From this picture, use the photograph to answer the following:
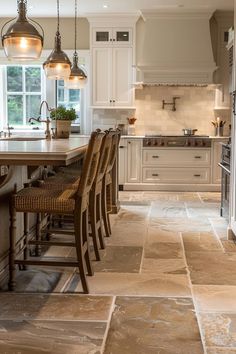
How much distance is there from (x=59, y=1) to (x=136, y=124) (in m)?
2.38

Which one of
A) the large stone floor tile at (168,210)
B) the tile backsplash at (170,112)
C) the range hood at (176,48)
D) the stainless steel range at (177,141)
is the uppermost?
the range hood at (176,48)

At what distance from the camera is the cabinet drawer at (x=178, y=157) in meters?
8.30

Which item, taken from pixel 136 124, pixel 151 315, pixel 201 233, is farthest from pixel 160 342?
pixel 136 124

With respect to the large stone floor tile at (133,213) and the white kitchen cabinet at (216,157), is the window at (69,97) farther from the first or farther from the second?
the large stone floor tile at (133,213)

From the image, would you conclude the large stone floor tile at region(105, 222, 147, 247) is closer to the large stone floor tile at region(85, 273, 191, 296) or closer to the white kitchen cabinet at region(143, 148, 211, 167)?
the large stone floor tile at region(85, 273, 191, 296)

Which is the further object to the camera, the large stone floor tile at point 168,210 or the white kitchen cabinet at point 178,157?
the white kitchen cabinet at point 178,157

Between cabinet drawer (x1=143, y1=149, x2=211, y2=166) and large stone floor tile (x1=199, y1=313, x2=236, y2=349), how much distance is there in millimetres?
5415

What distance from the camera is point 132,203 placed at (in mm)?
7184

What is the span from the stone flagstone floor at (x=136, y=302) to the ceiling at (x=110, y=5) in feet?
12.9

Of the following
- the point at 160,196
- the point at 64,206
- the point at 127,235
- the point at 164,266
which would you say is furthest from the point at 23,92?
the point at 64,206

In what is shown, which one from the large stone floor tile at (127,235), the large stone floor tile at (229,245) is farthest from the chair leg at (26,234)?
the large stone floor tile at (229,245)

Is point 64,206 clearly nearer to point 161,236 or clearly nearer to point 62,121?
point 161,236

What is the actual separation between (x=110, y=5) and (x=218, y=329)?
6.09 meters

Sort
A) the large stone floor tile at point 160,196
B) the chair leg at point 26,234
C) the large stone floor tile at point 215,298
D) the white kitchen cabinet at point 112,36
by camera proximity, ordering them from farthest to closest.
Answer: the white kitchen cabinet at point 112,36 < the large stone floor tile at point 160,196 < the chair leg at point 26,234 < the large stone floor tile at point 215,298
